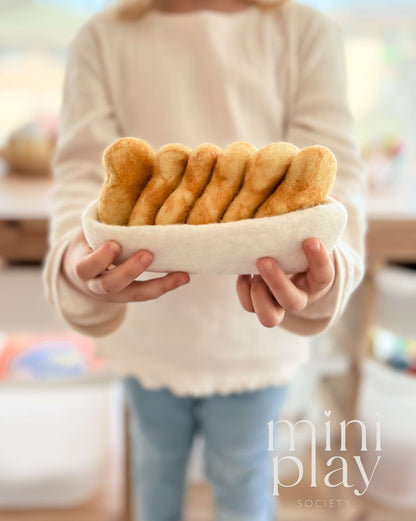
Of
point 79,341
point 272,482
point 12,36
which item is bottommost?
point 272,482

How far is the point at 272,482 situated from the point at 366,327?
0.34 meters

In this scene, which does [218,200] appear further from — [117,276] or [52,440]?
[52,440]

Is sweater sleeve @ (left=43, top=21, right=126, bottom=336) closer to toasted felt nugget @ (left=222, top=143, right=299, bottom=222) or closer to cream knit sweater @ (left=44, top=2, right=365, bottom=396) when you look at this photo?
cream knit sweater @ (left=44, top=2, right=365, bottom=396)

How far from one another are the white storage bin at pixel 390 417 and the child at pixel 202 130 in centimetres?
40

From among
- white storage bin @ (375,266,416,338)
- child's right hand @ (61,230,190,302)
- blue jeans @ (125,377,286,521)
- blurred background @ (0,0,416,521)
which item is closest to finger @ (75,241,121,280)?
child's right hand @ (61,230,190,302)

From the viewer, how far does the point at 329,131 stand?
1.82 feet

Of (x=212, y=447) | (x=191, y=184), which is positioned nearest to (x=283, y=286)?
(x=191, y=184)

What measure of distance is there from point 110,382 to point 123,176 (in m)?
0.76

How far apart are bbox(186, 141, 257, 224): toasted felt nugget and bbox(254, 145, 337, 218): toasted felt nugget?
0.03 meters

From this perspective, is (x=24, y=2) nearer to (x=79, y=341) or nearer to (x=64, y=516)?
(x=79, y=341)

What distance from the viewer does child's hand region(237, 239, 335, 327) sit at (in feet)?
1.31

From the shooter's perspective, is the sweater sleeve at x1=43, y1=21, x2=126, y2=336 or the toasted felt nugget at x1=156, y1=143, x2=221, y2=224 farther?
the sweater sleeve at x1=43, y1=21, x2=126, y2=336

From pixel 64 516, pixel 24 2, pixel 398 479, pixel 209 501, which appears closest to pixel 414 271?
pixel 398 479

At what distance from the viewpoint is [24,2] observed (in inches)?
53.8
